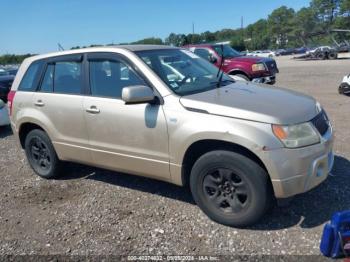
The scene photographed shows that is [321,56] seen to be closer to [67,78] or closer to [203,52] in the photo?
[203,52]

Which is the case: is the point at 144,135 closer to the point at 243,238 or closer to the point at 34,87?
the point at 243,238

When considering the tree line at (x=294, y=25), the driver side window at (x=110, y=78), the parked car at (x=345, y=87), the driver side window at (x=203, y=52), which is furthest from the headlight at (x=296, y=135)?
the tree line at (x=294, y=25)

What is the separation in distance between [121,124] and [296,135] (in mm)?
1862

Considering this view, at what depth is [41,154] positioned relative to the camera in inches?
207

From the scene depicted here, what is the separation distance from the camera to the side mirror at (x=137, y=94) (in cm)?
365

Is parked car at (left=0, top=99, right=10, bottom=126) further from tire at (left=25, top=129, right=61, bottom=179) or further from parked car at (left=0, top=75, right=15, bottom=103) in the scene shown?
tire at (left=25, top=129, right=61, bottom=179)

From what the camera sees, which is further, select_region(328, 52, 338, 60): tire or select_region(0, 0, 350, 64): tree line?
select_region(0, 0, 350, 64): tree line

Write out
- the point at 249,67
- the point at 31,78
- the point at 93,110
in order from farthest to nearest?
the point at 249,67
the point at 31,78
the point at 93,110

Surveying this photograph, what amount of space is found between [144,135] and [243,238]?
1.45 meters

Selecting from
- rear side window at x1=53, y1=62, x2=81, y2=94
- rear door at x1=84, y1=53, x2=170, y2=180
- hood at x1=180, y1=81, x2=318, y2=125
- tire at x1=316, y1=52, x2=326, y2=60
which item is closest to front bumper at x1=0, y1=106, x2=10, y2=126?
rear side window at x1=53, y1=62, x2=81, y2=94

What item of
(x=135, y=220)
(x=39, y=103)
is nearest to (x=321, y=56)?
(x=39, y=103)

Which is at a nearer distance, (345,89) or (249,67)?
(345,89)

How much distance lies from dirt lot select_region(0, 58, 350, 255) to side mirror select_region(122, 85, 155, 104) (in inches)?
50.7

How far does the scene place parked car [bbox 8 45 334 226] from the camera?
3.28 m
